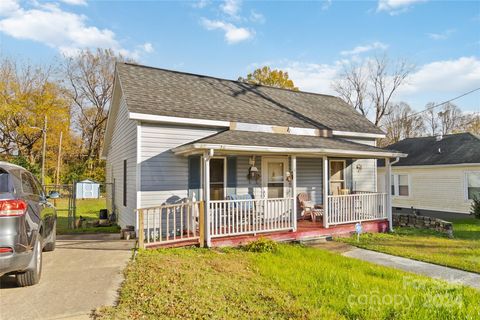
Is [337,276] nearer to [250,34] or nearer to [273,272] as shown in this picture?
[273,272]

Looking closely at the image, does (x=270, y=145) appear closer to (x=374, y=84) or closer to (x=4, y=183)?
(x=4, y=183)

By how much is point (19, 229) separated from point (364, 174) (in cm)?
1199

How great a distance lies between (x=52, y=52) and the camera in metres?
30.8

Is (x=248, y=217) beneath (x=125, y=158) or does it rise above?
beneath

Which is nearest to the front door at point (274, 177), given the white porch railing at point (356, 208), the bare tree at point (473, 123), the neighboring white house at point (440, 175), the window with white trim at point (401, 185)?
the white porch railing at point (356, 208)

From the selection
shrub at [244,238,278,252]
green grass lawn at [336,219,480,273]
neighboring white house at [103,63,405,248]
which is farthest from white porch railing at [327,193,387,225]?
shrub at [244,238,278,252]

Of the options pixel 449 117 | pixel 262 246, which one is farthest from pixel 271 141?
pixel 449 117

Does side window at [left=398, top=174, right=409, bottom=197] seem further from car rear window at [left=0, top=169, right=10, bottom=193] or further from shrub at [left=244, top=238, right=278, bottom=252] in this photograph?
car rear window at [left=0, top=169, right=10, bottom=193]

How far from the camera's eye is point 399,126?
4016 cm

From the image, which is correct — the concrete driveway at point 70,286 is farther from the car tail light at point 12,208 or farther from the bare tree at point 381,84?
the bare tree at point 381,84

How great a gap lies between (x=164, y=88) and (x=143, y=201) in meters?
3.92

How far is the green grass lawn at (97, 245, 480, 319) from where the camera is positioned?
151 inches

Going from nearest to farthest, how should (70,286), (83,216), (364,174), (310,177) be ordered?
1. (70,286)
2. (310,177)
3. (364,174)
4. (83,216)

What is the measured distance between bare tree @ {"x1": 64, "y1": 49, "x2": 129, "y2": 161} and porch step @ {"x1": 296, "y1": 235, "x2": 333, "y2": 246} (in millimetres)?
28814
